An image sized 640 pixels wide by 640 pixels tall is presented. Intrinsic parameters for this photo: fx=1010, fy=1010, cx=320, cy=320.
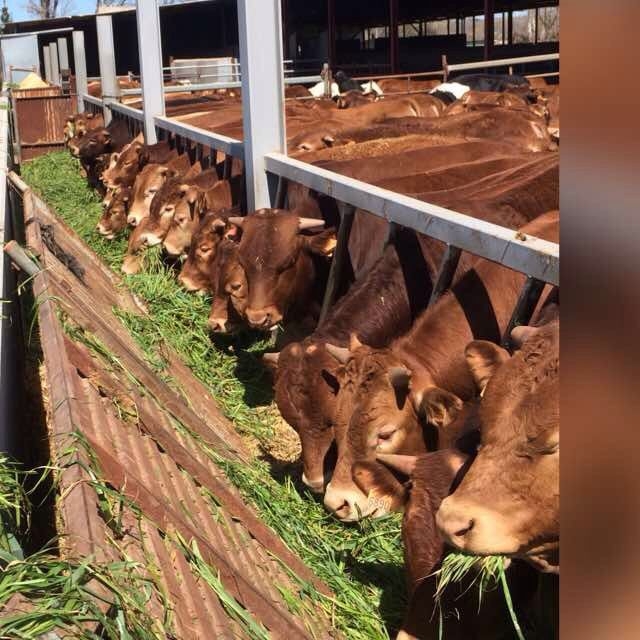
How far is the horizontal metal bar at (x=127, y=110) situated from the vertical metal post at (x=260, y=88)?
744 centimetres

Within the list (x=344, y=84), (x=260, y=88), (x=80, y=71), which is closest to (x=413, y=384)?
(x=260, y=88)

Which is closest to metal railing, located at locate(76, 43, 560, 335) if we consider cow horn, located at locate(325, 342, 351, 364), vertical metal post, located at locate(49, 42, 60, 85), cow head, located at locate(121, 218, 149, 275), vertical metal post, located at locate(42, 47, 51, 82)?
cow horn, located at locate(325, 342, 351, 364)

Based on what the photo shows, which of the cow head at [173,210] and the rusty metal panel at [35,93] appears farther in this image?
Answer: the rusty metal panel at [35,93]

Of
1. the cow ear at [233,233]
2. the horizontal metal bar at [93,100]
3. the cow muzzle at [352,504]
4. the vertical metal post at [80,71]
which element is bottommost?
the cow muzzle at [352,504]

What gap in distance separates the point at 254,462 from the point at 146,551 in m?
2.55

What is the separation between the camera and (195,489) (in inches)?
146

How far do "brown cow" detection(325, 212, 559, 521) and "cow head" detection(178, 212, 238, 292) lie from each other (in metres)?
3.72

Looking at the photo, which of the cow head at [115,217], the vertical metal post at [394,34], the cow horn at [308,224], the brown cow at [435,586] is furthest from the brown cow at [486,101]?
the brown cow at [435,586]

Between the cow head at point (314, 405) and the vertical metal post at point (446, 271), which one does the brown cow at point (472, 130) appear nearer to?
the vertical metal post at point (446, 271)

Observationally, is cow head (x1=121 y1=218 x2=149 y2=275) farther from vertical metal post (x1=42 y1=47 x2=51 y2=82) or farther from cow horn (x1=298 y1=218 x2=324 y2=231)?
vertical metal post (x1=42 y1=47 x2=51 y2=82)

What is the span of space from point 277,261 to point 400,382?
247 cm

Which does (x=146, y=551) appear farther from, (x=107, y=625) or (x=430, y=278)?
(x=430, y=278)

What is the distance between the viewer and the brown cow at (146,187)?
34.9 feet

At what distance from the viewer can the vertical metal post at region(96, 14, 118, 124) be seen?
59.9 feet
